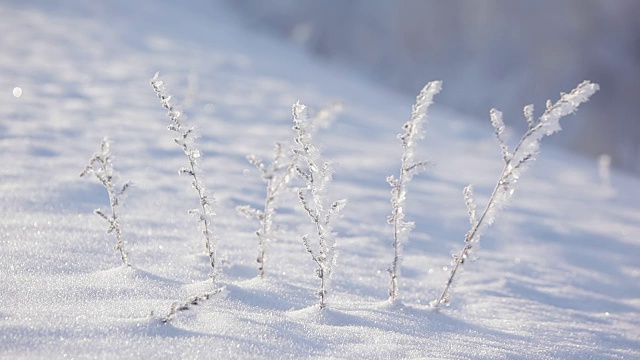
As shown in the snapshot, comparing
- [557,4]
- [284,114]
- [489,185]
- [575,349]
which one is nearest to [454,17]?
[557,4]

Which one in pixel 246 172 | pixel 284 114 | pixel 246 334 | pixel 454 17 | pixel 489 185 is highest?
pixel 454 17

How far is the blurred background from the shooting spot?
8.01 m

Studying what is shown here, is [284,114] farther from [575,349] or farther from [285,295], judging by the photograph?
[575,349]

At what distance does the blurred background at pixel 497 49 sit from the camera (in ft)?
26.3

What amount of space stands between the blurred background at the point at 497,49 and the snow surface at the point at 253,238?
1.87 metres

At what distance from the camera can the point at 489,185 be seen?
4551 millimetres

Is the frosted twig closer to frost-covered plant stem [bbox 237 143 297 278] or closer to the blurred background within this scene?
frost-covered plant stem [bbox 237 143 297 278]

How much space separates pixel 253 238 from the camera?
2748 mm

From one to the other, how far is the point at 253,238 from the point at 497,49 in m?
7.10

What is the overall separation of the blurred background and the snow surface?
6.13 feet

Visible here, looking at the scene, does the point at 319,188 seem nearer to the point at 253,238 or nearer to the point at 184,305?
the point at 184,305

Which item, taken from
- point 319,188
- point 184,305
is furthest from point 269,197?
point 184,305

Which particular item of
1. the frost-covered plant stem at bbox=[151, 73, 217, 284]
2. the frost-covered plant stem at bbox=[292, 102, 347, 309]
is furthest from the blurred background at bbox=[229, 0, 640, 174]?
the frost-covered plant stem at bbox=[151, 73, 217, 284]

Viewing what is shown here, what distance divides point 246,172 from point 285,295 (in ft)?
6.10
